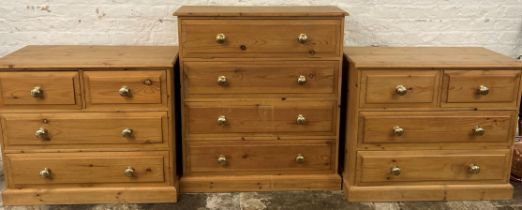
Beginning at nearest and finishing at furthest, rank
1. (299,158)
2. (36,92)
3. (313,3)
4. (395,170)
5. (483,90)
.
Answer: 1. (36,92)
2. (483,90)
3. (395,170)
4. (299,158)
5. (313,3)

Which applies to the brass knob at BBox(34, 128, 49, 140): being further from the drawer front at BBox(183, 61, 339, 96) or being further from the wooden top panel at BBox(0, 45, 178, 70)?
the drawer front at BBox(183, 61, 339, 96)

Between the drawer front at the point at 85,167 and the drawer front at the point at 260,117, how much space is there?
282 millimetres

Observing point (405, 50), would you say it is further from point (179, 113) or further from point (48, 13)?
point (48, 13)

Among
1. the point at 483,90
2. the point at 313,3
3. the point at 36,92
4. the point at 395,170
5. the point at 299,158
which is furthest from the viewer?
the point at 313,3

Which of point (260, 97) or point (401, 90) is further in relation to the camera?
point (260, 97)

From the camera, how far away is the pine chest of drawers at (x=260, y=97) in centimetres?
263

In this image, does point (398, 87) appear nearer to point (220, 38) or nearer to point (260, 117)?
point (260, 117)

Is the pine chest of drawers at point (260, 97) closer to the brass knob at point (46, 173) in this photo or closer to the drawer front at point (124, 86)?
the drawer front at point (124, 86)

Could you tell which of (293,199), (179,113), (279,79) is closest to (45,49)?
(179,113)

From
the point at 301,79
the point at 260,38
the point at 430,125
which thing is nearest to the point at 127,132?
the point at 260,38

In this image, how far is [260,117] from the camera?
2.79 meters

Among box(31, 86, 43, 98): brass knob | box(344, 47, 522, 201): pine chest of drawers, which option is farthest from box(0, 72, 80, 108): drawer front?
box(344, 47, 522, 201): pine chest of drawers

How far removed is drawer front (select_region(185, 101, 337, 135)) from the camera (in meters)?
2.76

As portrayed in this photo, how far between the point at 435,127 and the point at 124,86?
1595 mm
